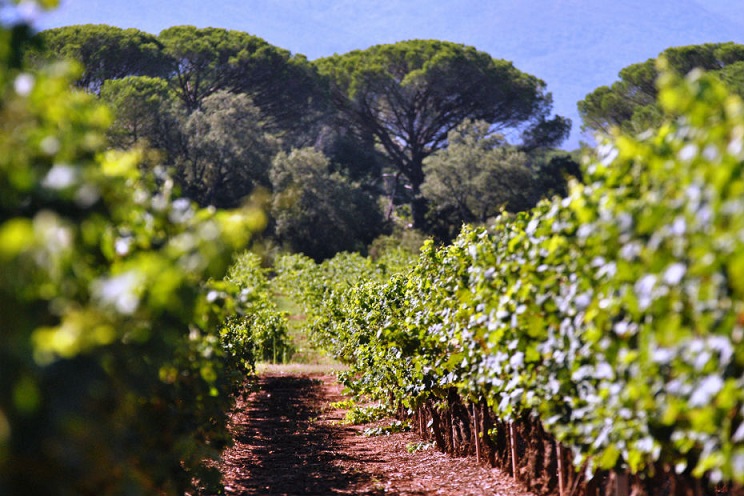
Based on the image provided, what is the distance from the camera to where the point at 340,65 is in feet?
192

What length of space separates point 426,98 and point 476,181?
1112 cm

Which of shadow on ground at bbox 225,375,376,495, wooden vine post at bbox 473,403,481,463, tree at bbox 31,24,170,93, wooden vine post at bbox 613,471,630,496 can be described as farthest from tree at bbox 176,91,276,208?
wooden vine post at bbox 613,471,630,496

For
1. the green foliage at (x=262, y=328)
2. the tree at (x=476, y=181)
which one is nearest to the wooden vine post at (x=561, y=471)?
the green foliage at (x=262, y=328)

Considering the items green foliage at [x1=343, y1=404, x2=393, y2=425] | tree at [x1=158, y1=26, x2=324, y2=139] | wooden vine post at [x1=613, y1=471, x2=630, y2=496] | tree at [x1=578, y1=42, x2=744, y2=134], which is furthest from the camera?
tree at [x1=158, y1=26, x2=324, y2=139]

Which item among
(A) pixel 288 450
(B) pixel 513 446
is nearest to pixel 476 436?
(B) pixel 513 446

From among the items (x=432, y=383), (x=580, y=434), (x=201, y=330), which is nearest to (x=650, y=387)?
(x=580, y=434)

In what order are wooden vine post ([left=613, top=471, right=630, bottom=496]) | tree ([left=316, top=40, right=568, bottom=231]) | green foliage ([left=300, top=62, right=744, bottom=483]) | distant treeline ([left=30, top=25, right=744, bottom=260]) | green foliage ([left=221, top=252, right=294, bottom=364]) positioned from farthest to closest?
tree ([left=316, top=40, right=568, bottom=231]), distant treeline ([left=30, top=25, right=744, bottom=260]), green foliage ([left=221, top=252, right=294, bottom=364]), wooden vine post ([left=613, top=471, right=630, bottom=496]), green foliage ([left=300, top=62, right=744, bottom=483])

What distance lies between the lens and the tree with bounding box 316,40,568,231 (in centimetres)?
5403

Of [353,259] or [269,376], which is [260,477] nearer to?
[269,376]

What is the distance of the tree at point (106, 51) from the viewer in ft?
158

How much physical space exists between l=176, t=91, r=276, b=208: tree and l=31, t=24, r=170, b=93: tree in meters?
8.16

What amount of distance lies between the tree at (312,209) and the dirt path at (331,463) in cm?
2876

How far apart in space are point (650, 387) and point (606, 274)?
20.2 inches

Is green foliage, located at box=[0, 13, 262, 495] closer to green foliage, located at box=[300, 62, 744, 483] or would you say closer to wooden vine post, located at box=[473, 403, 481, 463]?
green foliage, located at box=[300, 62, 744, 483]
